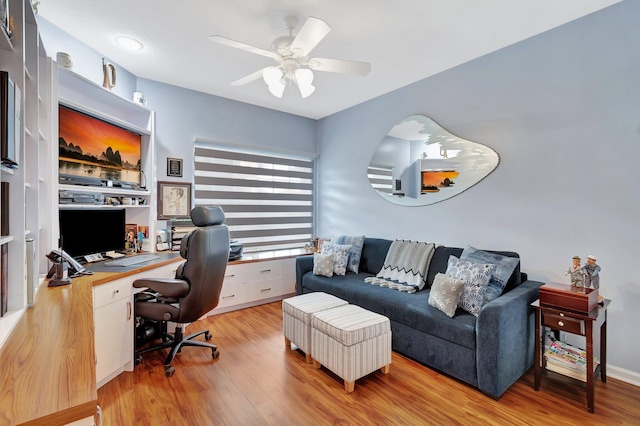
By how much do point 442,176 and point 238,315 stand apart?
2779 millimetres

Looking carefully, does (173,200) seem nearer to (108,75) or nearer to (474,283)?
(108,75)

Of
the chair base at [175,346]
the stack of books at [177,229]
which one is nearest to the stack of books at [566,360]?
the chair base at [175,346]

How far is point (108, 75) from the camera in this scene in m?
2.70

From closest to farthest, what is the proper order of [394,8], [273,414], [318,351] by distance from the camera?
1. [273,414]
2. [394,8]
3. [318,351]

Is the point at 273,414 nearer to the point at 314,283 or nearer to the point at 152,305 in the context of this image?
the point at 152,305

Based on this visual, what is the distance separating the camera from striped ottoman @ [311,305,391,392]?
205cm

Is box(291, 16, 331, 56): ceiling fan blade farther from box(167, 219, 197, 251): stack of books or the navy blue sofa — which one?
box(167, 219, 197, 251): stack of books

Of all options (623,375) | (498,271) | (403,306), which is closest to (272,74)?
(403,306)

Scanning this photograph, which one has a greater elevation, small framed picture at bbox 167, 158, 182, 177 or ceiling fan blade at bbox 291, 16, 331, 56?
ceiling fan blade at bbox 291, 16, 331, 56

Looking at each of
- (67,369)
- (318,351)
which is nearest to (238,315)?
(318,351)

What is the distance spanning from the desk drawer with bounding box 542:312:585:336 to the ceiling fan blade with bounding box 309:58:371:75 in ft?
7.08

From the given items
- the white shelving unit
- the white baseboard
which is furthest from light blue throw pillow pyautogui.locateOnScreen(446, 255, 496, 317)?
the white shelving unit

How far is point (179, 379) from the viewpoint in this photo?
219 centimetres

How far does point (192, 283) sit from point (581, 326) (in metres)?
2.68
